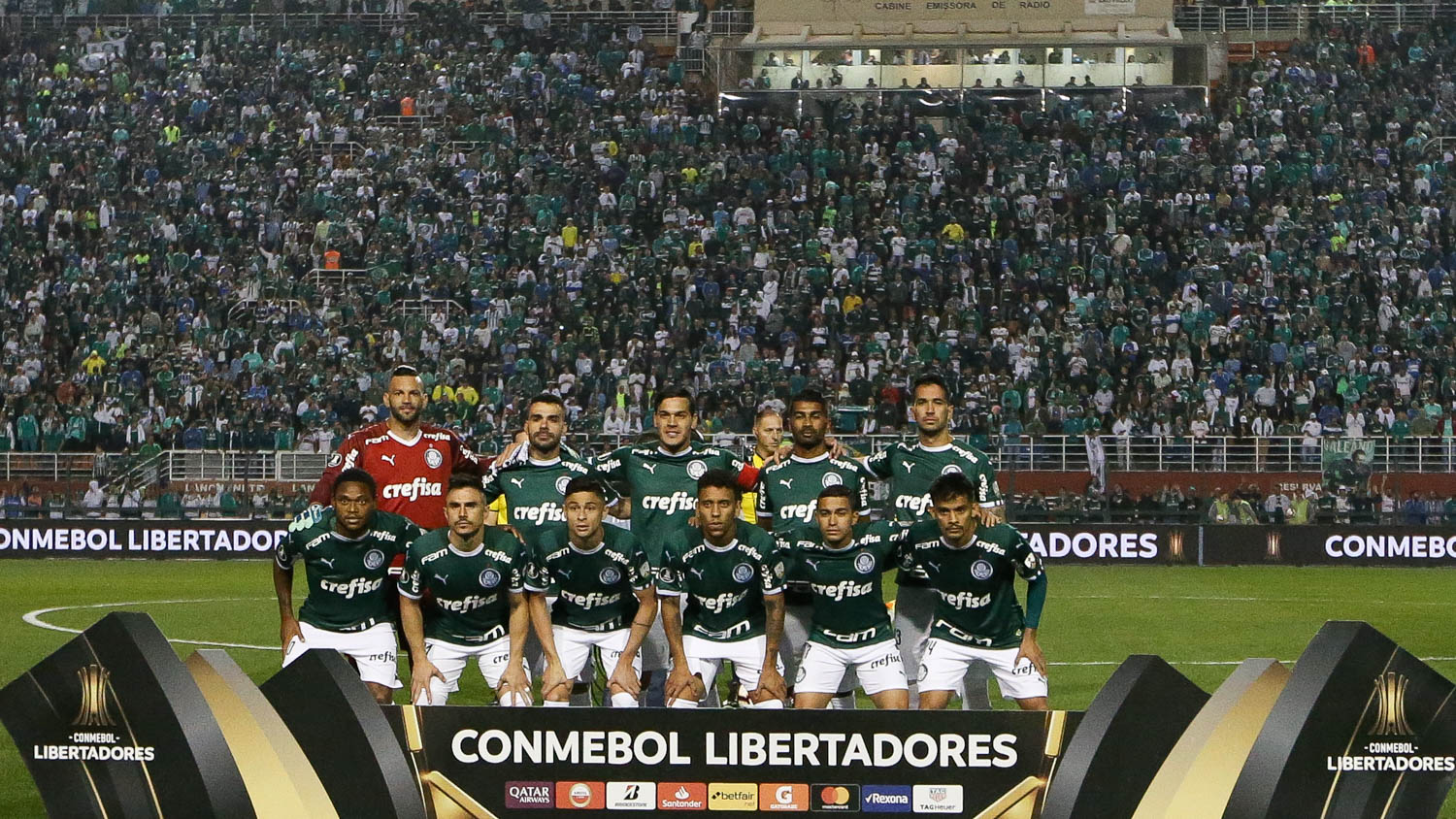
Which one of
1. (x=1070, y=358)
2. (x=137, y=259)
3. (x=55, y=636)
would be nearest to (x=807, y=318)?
(x=1070, y=358)

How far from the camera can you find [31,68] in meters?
44.0

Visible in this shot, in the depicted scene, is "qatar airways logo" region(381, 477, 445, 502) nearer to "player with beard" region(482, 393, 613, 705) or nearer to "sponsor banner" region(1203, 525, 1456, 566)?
"player with beard" region(482, 393, 613, 705)

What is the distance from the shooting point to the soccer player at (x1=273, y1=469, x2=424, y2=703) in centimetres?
1053

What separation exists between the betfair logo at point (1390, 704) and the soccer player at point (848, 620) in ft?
11.1

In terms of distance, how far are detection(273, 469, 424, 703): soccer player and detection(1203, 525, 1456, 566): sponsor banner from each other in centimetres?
1935

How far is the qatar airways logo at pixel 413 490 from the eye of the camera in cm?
1138

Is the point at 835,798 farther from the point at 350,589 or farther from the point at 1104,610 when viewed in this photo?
the point at 1104,610

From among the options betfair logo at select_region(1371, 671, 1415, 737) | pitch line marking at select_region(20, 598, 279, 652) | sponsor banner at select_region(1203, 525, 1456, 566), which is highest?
betfair logo at select_region(1371, 671, 1415, 737)

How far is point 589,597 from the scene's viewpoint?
424 inches

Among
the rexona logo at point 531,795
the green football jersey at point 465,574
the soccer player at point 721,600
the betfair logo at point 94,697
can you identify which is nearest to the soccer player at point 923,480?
the soccer player at point 721,600

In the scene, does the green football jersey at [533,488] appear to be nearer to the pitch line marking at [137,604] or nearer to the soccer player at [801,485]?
the soccer player at [801,485]

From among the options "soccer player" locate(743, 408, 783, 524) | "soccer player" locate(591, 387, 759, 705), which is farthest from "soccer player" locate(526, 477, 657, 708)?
"soccer player" locate(743, 408, 783, 524)

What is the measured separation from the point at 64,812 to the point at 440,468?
4188 millimetres

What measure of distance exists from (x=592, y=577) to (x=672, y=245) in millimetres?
26904
